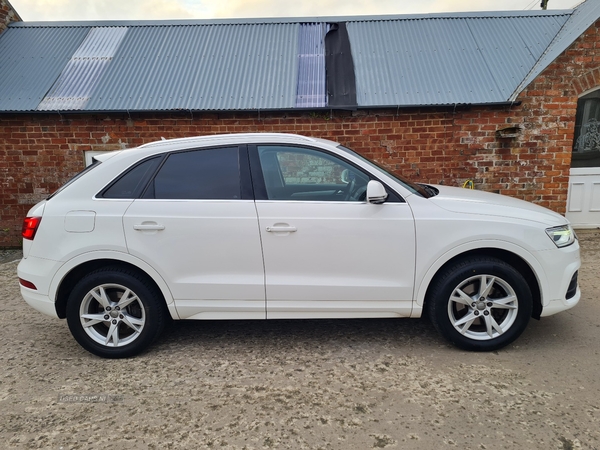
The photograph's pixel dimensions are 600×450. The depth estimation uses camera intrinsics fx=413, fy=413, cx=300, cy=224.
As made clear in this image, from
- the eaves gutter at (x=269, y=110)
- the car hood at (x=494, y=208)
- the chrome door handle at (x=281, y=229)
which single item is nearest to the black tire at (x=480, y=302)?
the car hood at (x=494, y=208)

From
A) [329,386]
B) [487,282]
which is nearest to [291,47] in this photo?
[487,282]

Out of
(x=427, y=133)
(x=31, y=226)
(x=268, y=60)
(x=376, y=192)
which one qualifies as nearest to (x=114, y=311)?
(x=31, y=226)

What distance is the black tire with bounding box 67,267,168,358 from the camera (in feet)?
10.7

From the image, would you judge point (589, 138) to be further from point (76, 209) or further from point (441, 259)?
point (76, 209)

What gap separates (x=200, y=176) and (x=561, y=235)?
115 inches

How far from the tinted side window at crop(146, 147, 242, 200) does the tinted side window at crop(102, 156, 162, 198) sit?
0.26 feet

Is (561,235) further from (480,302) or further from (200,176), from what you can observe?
(200,176)

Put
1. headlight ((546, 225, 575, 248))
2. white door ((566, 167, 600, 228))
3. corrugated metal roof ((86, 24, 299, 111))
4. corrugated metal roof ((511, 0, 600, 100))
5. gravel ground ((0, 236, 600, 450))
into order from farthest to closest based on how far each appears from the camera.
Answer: white door ((566, 167, 600, 228)) < corrugated metal roof ((86, 24, 299, 111)) < corrugated metal roof ((511, 0, 600, 100)) < headlight ((546, 225, 575, 248)) < gravel ground ((0, 236, 600, 450))

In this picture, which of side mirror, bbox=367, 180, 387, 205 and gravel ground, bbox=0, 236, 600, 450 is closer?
gravel ground, bbox=0, 236, 600, 450

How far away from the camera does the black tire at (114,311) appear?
129 inches

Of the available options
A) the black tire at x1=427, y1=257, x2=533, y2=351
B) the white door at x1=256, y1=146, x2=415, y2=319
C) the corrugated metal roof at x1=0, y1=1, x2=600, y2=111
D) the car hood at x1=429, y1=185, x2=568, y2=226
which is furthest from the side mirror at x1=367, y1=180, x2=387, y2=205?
the corrugated metal roof at x1=0, y1=1, x2=600, y2=111

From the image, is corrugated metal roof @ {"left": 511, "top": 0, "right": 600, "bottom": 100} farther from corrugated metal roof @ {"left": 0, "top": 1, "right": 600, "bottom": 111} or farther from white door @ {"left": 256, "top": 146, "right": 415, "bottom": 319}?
white door @ {"left": 256, "top": 146, "right": 415, "bottom": 319}

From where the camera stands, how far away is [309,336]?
3.71 m

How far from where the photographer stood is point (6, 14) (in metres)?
8.38
